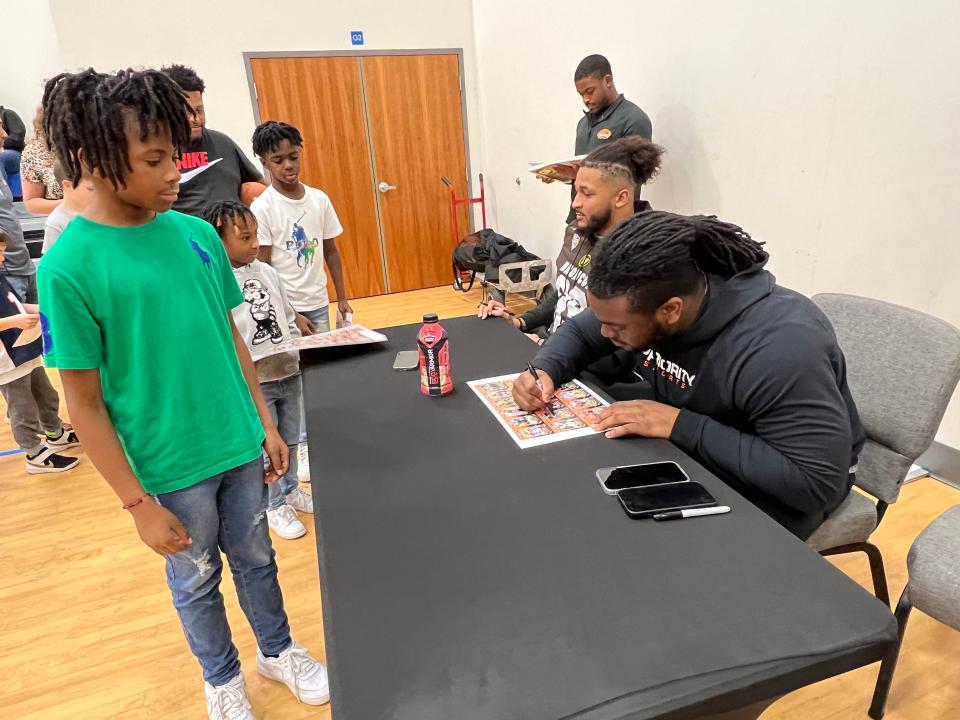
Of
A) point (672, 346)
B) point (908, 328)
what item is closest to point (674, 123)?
point (908, 328)

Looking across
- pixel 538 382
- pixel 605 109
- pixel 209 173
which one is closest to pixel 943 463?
pixel 538 382

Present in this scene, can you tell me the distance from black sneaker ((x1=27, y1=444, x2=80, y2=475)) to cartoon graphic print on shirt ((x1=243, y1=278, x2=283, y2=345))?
1698 millimetres

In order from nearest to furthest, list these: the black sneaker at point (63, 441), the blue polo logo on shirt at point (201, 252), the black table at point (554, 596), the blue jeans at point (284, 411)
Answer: the black table at point (554, 596), the blue polo logo on shirt at point (201, 252), the blue jeans at point (284, 411), the black sneaker at point (63, 441)

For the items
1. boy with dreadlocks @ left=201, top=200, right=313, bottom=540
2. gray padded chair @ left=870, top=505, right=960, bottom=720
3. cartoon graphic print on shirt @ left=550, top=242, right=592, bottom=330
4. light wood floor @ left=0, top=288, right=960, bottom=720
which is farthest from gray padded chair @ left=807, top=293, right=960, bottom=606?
boy with dreadlocks @ left=201, top=200, right=313, bottom=540

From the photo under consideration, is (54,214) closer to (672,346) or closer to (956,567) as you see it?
(672,346)

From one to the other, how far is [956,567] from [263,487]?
139cm

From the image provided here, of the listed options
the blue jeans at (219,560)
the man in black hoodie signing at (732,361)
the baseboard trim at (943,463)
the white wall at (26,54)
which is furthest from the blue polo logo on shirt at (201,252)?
the white wall at (26,54)

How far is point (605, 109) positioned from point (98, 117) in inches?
108

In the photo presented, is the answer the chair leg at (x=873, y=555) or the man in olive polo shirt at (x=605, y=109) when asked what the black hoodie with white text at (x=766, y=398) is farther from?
the man in olive polo shirt at (x=605, y=109)

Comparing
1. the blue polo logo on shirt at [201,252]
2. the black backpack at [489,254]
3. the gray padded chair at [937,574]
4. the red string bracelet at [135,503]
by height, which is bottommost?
the gray padded chair at [937,574]

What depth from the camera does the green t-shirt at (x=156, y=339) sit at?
0.94 m

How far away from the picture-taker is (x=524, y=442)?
3.83 ft

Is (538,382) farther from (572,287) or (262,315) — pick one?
(262,315)

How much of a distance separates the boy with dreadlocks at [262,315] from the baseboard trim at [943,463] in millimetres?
2230
